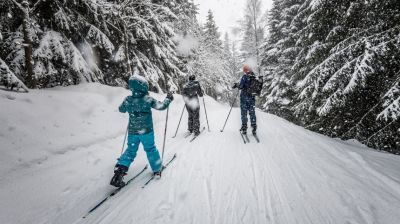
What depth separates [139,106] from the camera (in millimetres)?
4328

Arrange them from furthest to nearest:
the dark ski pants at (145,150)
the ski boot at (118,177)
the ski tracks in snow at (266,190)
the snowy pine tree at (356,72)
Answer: the snowy pine tree at (356,72)
the dark ski pants at (145,150)
the ski boot at (118,177)
the ski tracks in snow at (266,190)

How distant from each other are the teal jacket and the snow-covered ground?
105 centimetres

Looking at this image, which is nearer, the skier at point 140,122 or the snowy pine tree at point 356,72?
the skier at point 140,122

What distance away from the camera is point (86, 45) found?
10000 mm

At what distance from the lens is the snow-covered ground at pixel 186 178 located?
321cm

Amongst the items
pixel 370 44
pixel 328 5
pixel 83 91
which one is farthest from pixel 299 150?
pixel 83 91

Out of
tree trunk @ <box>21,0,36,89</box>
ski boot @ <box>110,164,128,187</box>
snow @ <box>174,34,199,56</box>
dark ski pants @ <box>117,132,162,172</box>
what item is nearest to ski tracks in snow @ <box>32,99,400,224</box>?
ski boot @ <box>110,164,128,187</box>

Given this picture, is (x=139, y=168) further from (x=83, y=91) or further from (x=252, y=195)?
(x=83, y=91)

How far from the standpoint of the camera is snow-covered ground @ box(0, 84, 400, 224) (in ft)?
10.5

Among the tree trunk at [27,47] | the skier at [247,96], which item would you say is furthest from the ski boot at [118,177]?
the tree trunk at [27,47]

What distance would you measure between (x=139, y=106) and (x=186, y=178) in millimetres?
1676

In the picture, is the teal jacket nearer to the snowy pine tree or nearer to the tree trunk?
the tree trunk

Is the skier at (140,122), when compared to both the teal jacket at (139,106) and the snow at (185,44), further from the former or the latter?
the snow at (185,44)

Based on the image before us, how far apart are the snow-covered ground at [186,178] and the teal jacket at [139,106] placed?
105 centimetres
